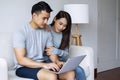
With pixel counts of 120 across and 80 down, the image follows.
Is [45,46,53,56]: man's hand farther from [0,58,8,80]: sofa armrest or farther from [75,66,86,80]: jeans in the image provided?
[0,58,8,80]: sofa armrest

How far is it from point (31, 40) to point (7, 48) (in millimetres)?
288

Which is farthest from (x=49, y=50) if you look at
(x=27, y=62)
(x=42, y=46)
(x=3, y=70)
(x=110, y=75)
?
(x=110, y=75)

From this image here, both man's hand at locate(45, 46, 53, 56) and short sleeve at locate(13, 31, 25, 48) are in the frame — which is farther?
man's hand at locate(45, 46, 53, 56)

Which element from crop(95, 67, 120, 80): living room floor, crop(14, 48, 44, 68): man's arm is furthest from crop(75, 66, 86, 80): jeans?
crop(95, 67, 120, 80): living room floor

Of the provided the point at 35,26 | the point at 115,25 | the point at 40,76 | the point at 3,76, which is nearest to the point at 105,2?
the point at 115,25

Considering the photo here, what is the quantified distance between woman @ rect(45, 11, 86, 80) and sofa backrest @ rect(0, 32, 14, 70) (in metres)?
0.36

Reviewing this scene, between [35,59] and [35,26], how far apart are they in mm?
317

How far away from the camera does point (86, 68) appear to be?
2.43 metres

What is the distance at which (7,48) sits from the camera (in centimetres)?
226

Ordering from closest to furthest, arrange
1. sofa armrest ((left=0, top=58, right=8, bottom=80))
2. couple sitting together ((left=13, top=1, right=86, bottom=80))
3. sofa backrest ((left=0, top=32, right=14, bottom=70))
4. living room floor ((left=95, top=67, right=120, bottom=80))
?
sofa armrest ((left=0, top=58, right=8, bottom=80)), couple sitting together ((left=13, top=1, right=86, bottom=80)), sofa backrest ((left=0, top=32, right=14, bottom=70)), living room floor ((left=95, top=67, right=120, bottom=80))

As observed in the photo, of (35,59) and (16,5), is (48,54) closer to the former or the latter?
(35,59)

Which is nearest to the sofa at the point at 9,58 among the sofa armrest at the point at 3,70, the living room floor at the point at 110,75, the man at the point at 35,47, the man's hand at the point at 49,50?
the sofa armrest at the point at 3,70

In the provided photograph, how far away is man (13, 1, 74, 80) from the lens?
1.97 meters

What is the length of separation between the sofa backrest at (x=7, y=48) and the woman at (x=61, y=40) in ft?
1.20
